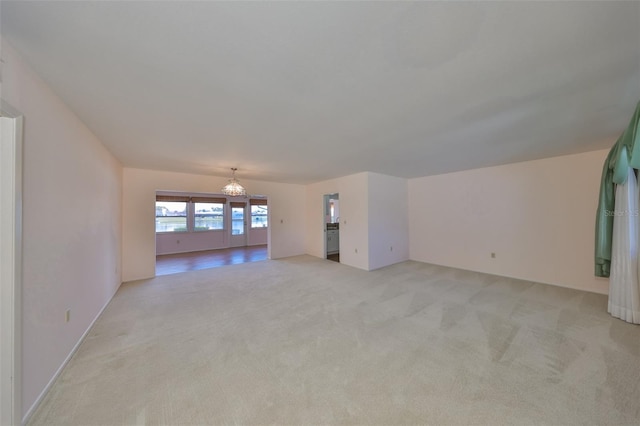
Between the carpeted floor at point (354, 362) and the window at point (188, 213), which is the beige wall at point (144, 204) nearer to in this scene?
the carpeted floor at point (354, 362)

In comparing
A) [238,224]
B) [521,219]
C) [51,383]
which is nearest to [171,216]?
[238,224]

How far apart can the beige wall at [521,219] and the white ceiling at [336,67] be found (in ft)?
4.08

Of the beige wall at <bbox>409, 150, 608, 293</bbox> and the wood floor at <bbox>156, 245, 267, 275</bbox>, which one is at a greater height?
the beige wall at <bbox>409, 150, 608, 293</bbox>

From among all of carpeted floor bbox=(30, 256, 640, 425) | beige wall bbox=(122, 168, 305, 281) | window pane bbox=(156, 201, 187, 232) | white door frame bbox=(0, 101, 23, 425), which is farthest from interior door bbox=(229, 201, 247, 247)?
white door frame bbox=(0, 101, 23, 425)

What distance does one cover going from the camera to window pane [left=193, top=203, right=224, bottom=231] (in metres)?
8.25

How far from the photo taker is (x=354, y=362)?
1.91m

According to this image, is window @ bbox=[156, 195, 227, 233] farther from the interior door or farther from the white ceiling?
the white ceiling

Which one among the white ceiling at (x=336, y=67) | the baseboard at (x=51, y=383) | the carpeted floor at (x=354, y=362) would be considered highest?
the white ceiling at (x=336, y=67)

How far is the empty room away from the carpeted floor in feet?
0.06

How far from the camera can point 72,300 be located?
2086 mm

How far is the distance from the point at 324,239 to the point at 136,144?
15.5ft

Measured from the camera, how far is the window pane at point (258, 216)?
30.9 feet

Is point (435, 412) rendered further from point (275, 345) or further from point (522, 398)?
point (275, 345)

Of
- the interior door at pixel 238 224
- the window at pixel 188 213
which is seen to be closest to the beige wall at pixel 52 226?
the window at pixel 188 213
